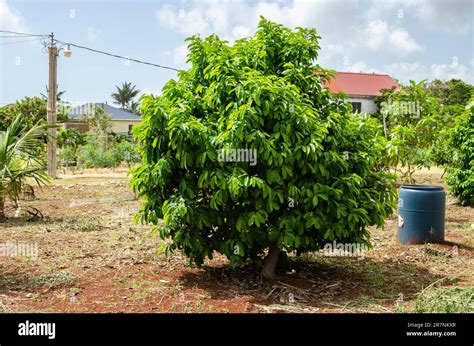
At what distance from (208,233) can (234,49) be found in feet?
7.39

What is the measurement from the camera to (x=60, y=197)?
15.7 m

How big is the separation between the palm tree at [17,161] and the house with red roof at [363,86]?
118 ft

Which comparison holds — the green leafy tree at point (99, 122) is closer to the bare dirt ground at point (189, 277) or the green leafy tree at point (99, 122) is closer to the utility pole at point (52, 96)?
the utility pole at point (52, 96)

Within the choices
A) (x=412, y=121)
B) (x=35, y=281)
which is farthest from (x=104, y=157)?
(x=35, y=281)

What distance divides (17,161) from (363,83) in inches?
1593

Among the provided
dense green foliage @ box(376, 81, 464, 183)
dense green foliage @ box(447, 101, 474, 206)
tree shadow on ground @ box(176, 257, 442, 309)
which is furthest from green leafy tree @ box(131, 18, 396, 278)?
dense green foliage @ box(447, 101, 474, 206)

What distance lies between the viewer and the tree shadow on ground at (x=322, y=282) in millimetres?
6207

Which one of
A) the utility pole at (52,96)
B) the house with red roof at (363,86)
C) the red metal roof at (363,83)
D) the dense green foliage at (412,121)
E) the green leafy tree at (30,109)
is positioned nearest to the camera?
the dense green foliage at (412,121)

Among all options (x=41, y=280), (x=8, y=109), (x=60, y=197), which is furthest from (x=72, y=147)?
(x=41, y=280)

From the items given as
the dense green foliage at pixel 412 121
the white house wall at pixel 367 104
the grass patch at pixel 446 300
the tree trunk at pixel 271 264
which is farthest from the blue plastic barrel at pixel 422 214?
the white house wall at pixel 367 104

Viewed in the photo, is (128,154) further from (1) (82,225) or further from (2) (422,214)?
(2) (422,214)

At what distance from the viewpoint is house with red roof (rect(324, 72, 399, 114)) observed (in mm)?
46156

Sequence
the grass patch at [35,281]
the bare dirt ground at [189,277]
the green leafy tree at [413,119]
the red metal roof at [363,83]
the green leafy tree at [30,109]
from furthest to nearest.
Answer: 1. the red metal roof at [363,83]
2. the green leafy tree at [30,109]
3. the green leafy tree at [413,119]
4. the grass patch at [35,281]
5. the bare dirt ground at [189,277]

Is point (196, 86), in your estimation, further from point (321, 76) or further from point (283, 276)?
point (283, 276)
